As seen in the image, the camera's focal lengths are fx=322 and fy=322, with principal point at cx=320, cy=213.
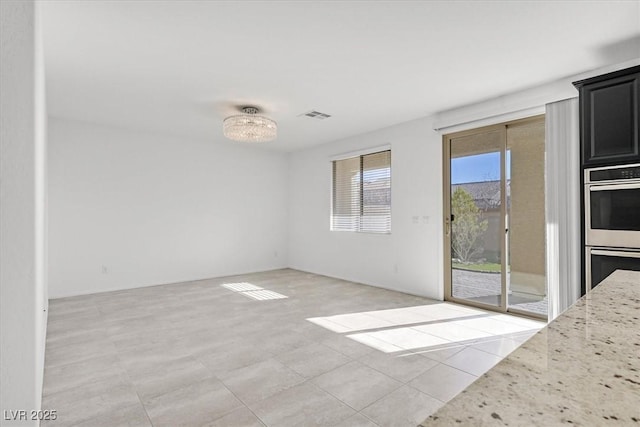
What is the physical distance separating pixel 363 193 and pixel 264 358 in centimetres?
382

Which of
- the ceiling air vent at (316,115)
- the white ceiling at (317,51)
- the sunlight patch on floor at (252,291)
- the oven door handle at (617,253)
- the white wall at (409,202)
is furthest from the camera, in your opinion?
the sunlight patch on floor at (252,291)

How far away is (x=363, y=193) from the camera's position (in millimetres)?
5930

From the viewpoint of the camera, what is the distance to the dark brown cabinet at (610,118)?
101 inches

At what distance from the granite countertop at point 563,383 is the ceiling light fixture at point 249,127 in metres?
3.89

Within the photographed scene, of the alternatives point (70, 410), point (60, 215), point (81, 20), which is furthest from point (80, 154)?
point (70, 410)

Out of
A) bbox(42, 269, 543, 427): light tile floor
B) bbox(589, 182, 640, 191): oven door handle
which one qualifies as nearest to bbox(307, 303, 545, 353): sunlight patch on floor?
bbox(42, 269, 543, 427): light tile floor

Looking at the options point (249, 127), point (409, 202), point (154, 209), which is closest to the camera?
point (249, 127)

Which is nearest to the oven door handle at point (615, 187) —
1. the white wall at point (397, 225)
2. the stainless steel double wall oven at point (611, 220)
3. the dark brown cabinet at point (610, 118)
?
the stainless steel double wall oven at point (611, 220)

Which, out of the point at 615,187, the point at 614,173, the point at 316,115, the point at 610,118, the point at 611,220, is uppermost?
the point at 316,115

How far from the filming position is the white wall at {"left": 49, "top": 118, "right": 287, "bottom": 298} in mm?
4844

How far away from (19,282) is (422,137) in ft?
15.4

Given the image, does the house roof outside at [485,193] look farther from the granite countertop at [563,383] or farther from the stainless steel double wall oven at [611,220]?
the granite countertop at [563,383]

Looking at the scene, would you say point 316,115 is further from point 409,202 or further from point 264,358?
point 264,358

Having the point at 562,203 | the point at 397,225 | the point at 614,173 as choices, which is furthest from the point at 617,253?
the point at 397,225
